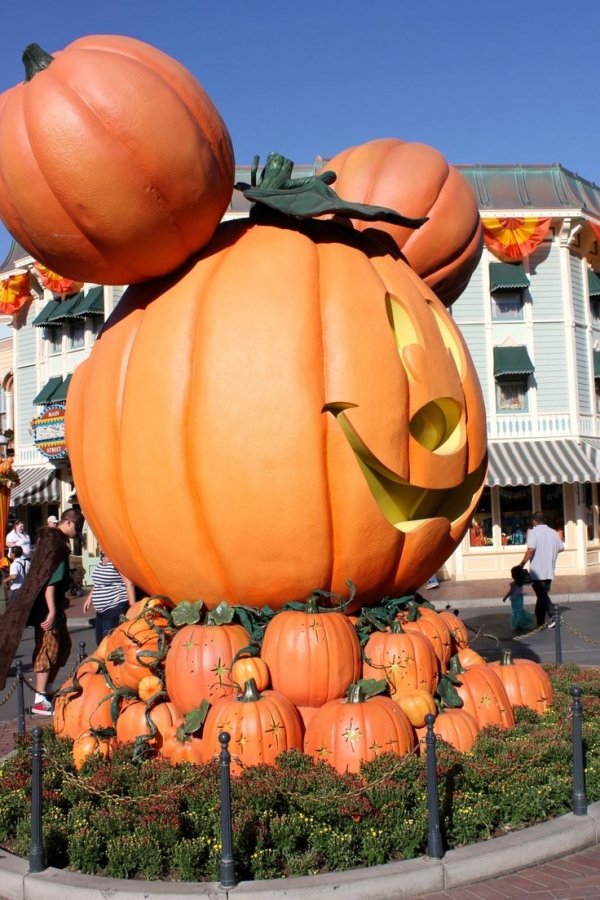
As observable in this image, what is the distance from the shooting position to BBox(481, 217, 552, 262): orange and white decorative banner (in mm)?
22312

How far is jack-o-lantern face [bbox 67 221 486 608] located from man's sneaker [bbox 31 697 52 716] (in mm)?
2796

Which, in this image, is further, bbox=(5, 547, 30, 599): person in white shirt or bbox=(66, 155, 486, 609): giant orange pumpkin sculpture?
bbox=(5, 547, 30, 599): person in white shirt

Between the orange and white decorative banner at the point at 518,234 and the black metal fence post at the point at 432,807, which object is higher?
the orange and white decorative banner at the point at 518,234

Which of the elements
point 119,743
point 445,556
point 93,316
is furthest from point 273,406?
point 93,316

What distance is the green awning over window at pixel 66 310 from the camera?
23.6 meters

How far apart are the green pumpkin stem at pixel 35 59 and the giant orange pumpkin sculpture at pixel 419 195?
212 cm

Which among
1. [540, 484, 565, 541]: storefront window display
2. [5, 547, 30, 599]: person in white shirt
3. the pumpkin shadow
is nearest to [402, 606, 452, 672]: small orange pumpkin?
the pumpkin shadow

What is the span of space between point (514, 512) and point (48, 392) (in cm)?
1282

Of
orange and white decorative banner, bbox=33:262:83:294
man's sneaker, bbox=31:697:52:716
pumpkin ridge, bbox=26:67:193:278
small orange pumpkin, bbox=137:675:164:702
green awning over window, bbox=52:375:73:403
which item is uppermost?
orange and white decorative banner, bbox=33:262:83:294

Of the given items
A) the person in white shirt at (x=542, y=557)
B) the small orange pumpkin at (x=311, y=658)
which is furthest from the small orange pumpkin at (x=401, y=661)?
the person in white shirt at (x=542, y=557)

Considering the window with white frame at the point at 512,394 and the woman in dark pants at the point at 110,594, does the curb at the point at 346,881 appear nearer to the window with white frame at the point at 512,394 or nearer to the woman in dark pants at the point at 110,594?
the woman in dark pants at the point at 110,594

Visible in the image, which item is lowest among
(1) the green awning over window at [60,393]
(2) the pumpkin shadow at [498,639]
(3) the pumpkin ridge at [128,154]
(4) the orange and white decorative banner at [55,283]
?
(2) the pumpkin shadow at [498,639]

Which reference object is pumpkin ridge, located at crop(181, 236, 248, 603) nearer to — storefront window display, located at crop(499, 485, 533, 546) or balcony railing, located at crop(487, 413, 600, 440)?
balcony railing, located at crop(487, 413, 600, 440)

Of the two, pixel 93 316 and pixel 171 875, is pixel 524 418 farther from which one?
pixel 171 875
